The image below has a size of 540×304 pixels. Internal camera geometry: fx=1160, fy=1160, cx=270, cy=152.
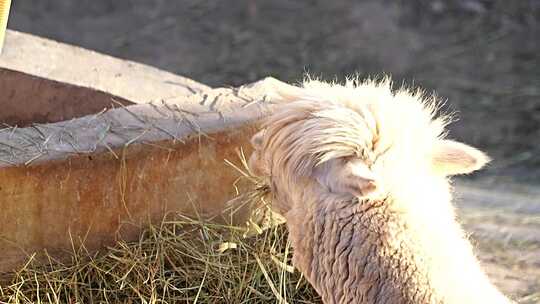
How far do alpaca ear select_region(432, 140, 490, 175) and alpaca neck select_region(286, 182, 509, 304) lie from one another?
17 centimetres

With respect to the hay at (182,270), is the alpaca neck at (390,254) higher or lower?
higher

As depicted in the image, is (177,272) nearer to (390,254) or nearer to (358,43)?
(390,254)

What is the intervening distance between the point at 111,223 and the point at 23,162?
41cm

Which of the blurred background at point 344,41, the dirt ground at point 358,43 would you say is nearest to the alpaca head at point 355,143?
the dirt ground at point 358,43

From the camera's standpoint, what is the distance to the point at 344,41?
899 centimetres

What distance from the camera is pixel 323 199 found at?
11.1 ft

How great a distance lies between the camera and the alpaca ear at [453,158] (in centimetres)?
352

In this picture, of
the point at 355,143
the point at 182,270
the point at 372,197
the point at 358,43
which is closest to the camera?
the point at 372,197

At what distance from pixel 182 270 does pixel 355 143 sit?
1234 millimetres

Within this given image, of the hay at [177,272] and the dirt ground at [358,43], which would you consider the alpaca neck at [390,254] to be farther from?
the dirt ground at [358,43]

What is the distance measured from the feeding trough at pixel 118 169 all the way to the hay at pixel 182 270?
0.05 meters

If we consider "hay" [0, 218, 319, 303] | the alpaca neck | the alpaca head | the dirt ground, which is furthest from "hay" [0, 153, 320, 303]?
the dirt ground

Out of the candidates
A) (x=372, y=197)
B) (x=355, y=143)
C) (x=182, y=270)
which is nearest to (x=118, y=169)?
(x=182, y=270)

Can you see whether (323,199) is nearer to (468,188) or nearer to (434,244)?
(434,244)
